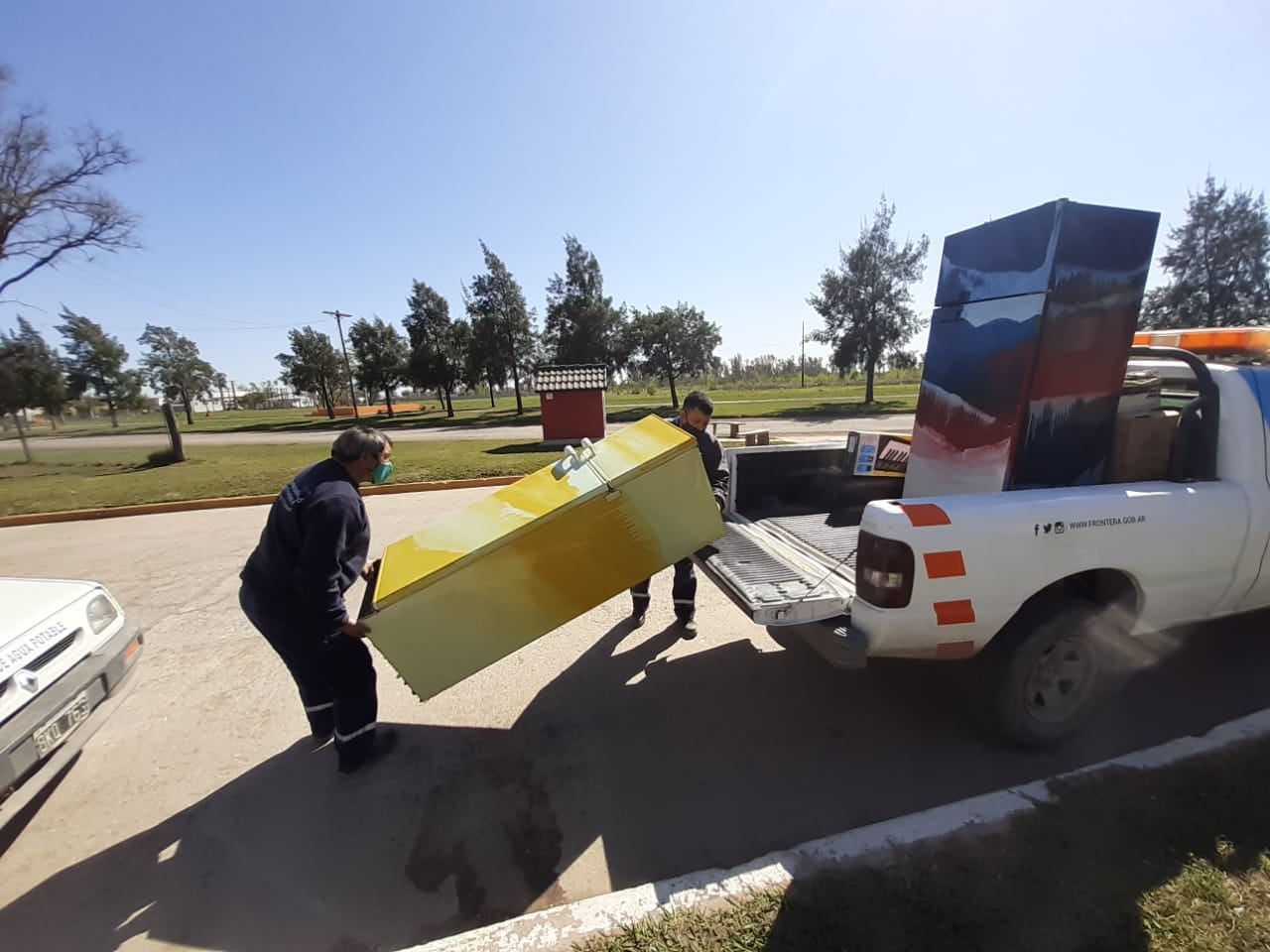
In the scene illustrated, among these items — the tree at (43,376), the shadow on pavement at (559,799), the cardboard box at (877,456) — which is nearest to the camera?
the shadow on pavement at (559,799)

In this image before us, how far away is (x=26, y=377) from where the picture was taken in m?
31.4

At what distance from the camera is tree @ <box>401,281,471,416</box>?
3506 centimetres

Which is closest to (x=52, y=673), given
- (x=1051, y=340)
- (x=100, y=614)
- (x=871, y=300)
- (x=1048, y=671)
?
(x=100, y=614)

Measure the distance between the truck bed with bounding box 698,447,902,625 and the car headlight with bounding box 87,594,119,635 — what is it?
324cm

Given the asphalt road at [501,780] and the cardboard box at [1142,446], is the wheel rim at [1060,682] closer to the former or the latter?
the asphalt road at [501,780]

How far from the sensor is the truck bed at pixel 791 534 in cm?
260

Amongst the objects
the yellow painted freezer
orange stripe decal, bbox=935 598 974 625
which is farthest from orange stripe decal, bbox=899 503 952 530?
the yellow painted freezer

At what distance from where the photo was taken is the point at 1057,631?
8.79 feet

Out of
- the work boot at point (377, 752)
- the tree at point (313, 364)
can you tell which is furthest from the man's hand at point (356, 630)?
the tree at point (313, 364)

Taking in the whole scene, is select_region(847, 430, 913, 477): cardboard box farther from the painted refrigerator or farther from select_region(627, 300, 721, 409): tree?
select_region(627, 300, 721, 409): tree

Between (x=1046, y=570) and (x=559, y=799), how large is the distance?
2.51 metres

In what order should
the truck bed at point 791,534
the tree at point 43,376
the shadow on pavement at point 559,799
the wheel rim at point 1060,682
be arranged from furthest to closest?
the tree at point 43,376, the wheel rim at point 1060,682, the truck bed at point 791,534, the shadow on pavement at point 559,799

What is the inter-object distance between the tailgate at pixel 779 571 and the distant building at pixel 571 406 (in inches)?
583

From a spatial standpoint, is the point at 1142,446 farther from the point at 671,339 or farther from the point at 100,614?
the point at 671,339
